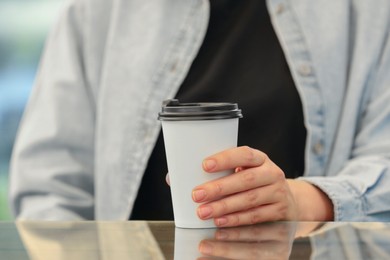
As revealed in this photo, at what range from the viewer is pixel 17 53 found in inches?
96.0

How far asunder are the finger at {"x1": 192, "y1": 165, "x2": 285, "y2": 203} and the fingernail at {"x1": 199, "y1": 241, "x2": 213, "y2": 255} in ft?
0.38

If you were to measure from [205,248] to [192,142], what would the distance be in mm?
162

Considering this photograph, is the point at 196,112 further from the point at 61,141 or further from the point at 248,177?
the point at 61,141

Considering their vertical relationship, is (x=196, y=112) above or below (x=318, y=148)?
above

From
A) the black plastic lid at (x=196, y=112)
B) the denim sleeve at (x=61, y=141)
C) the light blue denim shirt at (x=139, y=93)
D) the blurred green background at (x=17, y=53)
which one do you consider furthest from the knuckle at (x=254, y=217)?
the blurred green background at (x=17, y=53)

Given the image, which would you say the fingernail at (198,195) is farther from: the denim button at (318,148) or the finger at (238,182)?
the denim button at (318,148)

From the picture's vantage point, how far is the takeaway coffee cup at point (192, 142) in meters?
0.83

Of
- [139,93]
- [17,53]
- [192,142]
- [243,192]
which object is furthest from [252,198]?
[17,53]

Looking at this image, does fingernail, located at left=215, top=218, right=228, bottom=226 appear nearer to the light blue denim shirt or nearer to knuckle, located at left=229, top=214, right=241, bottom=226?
knuckle, located at left=229, top=214, right=241, bottom=226

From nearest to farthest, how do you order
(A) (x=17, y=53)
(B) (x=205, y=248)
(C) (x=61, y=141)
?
(B) (x=205, y=248), (C) (x=61, y=141), (A) (x=17, y=53)

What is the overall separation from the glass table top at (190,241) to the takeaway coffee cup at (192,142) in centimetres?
3

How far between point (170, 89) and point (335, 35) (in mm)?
306

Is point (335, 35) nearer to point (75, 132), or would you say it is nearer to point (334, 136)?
point (334, 136)

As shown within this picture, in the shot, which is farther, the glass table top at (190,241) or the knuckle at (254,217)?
the knuckle at (254,217)
